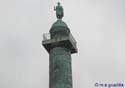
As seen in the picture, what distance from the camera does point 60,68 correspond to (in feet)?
117

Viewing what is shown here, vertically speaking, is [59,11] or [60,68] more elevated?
[59,11]

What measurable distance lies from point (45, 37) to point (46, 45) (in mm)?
925

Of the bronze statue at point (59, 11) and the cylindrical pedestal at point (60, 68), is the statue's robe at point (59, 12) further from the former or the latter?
the cylindrical pedestal at point (60, 68)

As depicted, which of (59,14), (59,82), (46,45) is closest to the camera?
(59,82)

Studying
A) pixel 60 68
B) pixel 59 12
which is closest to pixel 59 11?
pixel 59 12

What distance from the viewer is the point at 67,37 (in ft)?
121

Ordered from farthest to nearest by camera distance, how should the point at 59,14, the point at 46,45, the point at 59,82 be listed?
1. the point at 59,14
2. the point at 46,45
3. the point at 59,82

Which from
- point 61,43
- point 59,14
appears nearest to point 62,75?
point 61,43

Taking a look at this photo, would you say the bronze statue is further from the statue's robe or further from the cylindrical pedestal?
the cylindrical pedestal

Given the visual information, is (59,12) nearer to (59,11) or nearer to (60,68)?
(59,11)

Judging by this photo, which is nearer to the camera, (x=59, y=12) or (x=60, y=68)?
(x=60, y=68)

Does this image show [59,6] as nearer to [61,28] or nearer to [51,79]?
[61,28]

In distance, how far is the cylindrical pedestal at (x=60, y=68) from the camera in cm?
3503

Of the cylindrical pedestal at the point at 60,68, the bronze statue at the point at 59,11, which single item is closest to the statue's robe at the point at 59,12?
the bronze statue at the point at 59,11
